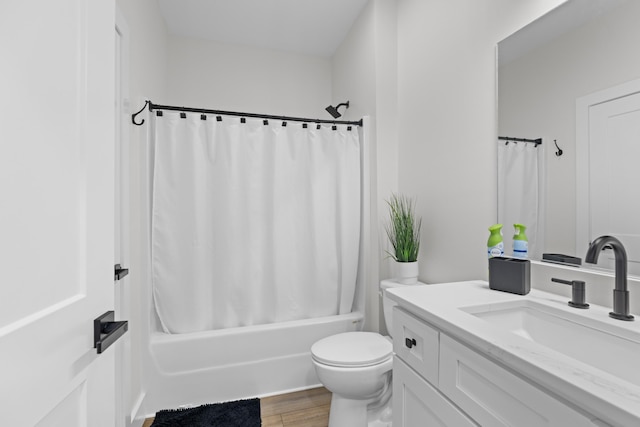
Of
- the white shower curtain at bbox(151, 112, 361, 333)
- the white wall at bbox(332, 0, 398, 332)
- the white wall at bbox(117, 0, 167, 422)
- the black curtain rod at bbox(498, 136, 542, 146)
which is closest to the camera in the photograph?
the black curtain rod at bbox(498, 136, 542, 146)

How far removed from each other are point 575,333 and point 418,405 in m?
0.51

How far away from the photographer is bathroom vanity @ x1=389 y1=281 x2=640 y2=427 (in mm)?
556

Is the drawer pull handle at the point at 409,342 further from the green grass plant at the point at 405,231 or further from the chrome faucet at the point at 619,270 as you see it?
the green grass plant at the point at 405,231

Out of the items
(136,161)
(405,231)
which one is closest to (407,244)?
(405,231)

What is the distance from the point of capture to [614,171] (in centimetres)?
97

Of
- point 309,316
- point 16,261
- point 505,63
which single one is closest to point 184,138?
point 309,316

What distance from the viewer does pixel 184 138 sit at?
192 centimetres

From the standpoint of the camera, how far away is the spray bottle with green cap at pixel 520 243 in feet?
3.93

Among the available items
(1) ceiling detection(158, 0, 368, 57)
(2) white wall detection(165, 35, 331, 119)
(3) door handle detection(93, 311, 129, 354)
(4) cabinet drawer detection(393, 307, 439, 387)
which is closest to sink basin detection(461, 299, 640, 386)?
(4) cabinet drawer detection(393, 307, 439, 387)

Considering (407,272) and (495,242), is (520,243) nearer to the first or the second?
(495,242)

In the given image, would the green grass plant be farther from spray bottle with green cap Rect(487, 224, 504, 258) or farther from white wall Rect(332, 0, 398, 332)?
spray bottle with green cap Rect(487, 224, 504, 258)

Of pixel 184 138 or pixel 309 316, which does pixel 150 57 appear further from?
pixel 309 316

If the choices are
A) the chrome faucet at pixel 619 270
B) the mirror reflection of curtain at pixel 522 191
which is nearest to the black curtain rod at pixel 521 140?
the mirror reflection of curtain at pixel 522 191

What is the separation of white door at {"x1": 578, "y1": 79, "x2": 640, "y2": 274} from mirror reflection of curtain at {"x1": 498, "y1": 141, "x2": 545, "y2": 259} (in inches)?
6.3
